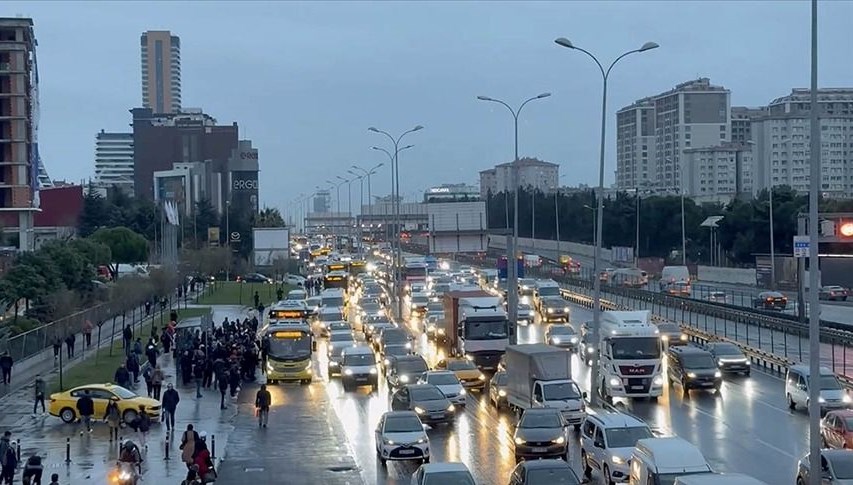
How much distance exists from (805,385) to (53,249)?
36.8 metres

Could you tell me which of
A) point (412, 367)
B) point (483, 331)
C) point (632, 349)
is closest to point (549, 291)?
point (483, 331)

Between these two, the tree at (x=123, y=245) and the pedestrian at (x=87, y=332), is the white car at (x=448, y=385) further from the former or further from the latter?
the tree at (x=123, y=245)

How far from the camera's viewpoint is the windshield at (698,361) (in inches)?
1407

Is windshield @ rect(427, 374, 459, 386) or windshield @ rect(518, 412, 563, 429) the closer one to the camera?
windshield @ rect(518, 412, 563, 429)

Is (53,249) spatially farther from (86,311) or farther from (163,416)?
(163,416)

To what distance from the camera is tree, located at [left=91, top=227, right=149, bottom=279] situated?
8324 centimetres

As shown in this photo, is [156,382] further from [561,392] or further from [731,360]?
[731,360]

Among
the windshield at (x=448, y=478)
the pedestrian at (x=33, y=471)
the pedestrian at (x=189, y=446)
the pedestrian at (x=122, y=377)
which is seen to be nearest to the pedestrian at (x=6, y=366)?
the pedestrian at (x=122, y=377)

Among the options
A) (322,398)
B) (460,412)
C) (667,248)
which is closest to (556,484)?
(460,412)

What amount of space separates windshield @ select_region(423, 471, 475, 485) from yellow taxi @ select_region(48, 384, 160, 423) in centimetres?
1510

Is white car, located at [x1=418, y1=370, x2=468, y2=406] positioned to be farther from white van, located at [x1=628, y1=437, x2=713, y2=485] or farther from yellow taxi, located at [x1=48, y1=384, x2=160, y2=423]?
white van, located at [x1=628, y1=437, x2=713, y2=485]

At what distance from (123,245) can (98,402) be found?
55.6 m

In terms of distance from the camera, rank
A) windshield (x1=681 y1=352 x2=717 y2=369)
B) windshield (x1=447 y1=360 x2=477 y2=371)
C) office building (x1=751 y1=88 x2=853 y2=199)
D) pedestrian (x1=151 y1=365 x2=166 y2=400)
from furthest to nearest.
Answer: office building (x1=751 y1=88 x2=853 y2=199), windshield (x1=447 y1=360 x2=477 y2=371), windshield (x1=681 y1=352 x2=717 y2=369), pedestrian (x1=151 y1=365 x2=166 y2=400)

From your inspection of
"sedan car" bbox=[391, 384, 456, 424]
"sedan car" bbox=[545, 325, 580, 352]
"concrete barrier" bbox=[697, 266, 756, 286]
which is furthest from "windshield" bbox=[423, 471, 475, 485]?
"concrete barrier" bbox=[697, 266, 756, 286]
